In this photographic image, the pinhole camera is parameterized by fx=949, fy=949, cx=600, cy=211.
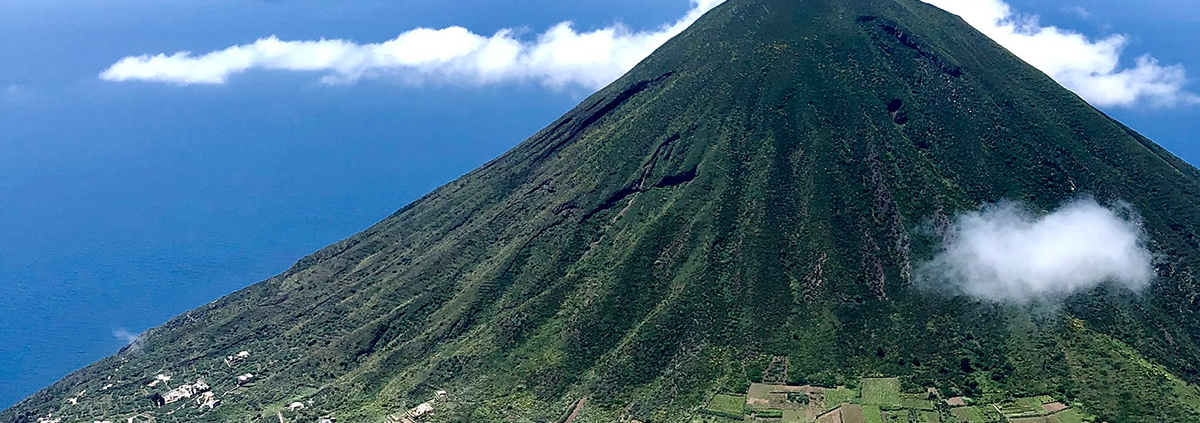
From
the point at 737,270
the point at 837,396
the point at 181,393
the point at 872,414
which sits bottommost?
the point at 872,414

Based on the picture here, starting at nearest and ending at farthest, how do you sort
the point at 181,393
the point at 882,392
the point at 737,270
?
1. the point at 882,392
2. the point at 737,270
3. the point at 181,393

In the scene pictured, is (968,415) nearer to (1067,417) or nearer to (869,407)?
(1067,417)

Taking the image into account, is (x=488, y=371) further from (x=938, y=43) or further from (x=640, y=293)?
(x=938, y=43)

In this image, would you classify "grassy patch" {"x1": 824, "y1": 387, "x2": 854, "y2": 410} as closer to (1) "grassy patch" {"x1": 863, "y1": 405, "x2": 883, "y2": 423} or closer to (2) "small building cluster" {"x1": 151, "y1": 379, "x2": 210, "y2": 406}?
(1) "grassy patch" {"x1": 863, "y1": 405, "x2": 883, "y2": 423}

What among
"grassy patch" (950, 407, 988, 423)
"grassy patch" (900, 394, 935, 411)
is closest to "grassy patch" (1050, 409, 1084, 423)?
"grassy patch" (950, 407, 988, 423)

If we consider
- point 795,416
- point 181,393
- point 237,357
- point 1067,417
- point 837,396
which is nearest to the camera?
point 1067,417

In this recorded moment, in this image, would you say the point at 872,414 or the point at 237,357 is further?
the point at 237,357

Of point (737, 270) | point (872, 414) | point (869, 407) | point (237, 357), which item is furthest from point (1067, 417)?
point (237, 357)

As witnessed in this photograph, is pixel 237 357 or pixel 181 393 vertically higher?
pixel 237 357

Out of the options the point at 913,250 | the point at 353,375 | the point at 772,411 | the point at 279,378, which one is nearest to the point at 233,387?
the point at 279,378
